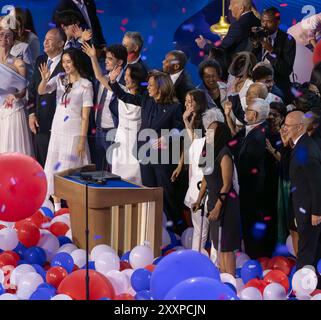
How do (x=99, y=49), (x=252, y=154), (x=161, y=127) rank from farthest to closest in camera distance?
(x=99, y=49), (x=161, y=127), (x=252, y=154)

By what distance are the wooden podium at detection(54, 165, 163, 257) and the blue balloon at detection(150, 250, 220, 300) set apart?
126cm

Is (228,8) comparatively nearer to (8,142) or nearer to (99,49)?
(99,49)

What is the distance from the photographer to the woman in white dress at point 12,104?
7879 millimetres

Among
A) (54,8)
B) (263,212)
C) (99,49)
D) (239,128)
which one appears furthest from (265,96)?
(54,8)

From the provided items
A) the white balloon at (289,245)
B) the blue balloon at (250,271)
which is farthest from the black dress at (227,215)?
the white balloon at (289,245)

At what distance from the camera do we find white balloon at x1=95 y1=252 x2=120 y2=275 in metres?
5.95

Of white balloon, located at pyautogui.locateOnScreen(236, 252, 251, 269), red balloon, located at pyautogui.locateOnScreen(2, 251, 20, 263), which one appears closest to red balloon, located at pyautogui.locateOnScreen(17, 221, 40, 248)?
red balloon, located at pyautogui.locateOnScreen(2, 251, 20, 263)

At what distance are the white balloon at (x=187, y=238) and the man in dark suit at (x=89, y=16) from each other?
74.7 inches

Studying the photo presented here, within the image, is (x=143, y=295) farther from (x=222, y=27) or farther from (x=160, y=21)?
(x=160, y=21)

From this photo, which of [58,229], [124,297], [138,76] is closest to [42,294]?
[124,297]

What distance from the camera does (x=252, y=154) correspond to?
6.44m

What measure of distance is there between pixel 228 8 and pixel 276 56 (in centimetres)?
70

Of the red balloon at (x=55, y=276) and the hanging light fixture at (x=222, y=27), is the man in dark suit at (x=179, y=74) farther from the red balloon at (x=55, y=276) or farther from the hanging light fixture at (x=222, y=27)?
the red balloon at (x=55, y=276)

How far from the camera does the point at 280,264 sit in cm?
635
